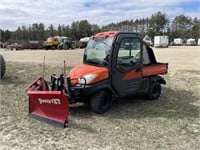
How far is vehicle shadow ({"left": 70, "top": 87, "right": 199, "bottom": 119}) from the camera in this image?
7.61 meters

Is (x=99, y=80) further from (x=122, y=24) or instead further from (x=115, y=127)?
(x=122, y=24)

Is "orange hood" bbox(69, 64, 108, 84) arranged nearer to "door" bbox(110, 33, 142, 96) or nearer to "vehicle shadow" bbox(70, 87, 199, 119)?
"door" bbox(110, 33, 142, 96)

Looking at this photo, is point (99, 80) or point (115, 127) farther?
point (99, 80)

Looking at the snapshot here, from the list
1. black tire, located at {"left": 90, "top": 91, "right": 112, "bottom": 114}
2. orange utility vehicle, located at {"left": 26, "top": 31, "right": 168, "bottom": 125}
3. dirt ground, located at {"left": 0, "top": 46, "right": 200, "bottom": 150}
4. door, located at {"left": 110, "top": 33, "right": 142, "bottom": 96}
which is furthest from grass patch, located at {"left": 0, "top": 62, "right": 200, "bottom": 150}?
door, located at {"left": 110, "top": 33, "right": 142, "bottom": 96}

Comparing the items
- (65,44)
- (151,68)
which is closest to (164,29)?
(65,44)

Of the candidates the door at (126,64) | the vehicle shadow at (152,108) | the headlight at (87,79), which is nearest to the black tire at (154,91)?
the vehicle shadow at (152,108)

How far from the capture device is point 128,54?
26.4 ft

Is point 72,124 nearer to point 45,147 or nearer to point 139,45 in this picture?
point 45,147

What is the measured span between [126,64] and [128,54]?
260 mm

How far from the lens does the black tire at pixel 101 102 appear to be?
7.46m

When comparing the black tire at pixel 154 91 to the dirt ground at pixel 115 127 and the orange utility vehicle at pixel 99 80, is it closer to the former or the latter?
the dirt ground at pixel 115 127

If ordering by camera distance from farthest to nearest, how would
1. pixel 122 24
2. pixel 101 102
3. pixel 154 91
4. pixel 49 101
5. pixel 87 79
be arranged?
pixel 122 24 < pixel 154 91 < pixel 101 102 < pixel 87 79 < pixel 49 101

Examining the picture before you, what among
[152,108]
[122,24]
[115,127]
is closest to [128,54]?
[152,108]

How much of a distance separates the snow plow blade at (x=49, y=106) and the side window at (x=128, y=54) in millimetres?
1900
